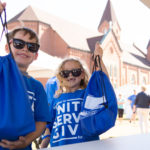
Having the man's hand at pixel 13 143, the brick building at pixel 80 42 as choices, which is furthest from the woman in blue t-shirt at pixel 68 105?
the brick building at pixel 80 42

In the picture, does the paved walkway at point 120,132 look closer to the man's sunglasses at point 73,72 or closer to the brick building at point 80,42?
the man's sunglasses at point 73,72

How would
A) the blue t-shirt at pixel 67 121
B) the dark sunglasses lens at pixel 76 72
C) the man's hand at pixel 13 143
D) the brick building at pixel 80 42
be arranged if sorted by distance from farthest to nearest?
the brick building at pixel 80 42 → the dark sunglasses lens at pixel 76 72 → the blue t-shirt at pixel 67 121 → the man's hand at pixel 13 143

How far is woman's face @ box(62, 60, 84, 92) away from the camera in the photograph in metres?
1.79

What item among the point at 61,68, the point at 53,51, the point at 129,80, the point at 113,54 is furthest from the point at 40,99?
the point at 129,80

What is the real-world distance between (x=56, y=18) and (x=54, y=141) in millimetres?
30263

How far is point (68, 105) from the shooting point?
1684mm

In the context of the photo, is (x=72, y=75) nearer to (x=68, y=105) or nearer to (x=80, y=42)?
Result: (x=68, y=105)

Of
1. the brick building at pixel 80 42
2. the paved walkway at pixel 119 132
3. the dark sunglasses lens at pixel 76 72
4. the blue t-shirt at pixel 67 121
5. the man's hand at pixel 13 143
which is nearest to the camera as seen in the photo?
the man's hand at pixel 13 143

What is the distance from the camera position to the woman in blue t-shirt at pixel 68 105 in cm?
157

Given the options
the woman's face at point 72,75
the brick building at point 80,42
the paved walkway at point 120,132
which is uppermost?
the brick building at point 80,42

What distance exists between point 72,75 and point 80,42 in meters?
27.7

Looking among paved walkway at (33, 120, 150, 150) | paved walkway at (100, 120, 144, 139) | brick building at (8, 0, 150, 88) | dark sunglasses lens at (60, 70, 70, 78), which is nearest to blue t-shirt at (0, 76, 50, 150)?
dark sunglasses lens at (60, 70, 70, 78)

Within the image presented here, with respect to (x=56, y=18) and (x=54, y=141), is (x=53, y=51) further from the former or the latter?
(x=54, y=141)

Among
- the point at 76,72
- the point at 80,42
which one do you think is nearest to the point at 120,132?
the point at 76,72
